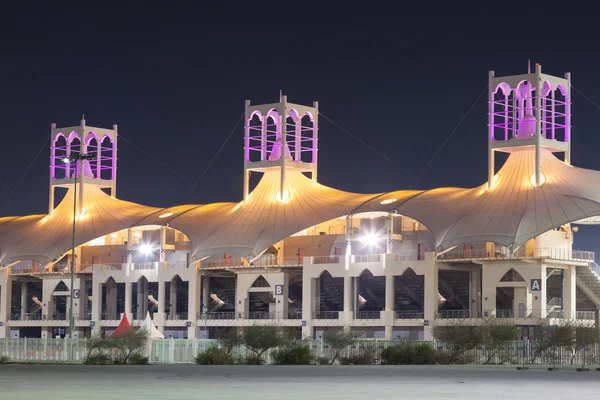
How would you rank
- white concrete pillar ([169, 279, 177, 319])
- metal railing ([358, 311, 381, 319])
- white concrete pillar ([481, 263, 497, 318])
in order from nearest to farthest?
white concrete pillar ([481, 263, 497, 318])
metal railing ([358, 311, 381, 319])
white concrete pillar ([169, 279, 177, 319])

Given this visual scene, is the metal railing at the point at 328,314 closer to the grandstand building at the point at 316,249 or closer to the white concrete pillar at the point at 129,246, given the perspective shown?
the grandstand building at the point at 316,249

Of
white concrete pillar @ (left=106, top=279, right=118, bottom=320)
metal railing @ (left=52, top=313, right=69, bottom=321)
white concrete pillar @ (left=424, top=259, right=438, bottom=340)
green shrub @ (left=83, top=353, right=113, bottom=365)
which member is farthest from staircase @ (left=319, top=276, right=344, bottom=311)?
green shrub @ (left=83, top=353, right=113, bottom=365)

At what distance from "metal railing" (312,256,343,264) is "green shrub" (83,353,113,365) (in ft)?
174

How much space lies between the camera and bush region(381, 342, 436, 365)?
61.7 metres

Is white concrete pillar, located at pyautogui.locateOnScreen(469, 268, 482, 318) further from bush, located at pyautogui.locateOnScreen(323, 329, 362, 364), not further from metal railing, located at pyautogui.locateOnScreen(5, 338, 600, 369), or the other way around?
bush, located at pyautogui.locateOnScreen(323, 329, 362, 364)

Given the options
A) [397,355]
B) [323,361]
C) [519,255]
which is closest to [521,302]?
[519,255]

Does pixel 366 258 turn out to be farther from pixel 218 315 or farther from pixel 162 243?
pixel 162 243

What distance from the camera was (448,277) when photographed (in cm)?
10994

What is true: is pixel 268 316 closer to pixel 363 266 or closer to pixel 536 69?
pixel 363 266

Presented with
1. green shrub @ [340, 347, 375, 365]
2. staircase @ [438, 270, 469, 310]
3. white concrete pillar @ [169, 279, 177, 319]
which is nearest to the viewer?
green shrub @ [340, 347, 375, 365]

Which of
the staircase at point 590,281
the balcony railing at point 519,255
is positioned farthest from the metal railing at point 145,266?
the staircase at point 590,281

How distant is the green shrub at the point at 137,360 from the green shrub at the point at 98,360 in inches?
39.8

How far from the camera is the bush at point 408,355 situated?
61.7m

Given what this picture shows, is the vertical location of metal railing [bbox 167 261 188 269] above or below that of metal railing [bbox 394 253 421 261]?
below
